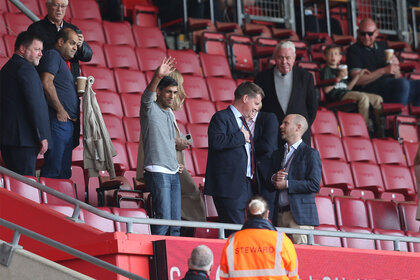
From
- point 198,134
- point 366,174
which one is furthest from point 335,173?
point 198,134

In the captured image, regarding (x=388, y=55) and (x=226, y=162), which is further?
(x=388, y=55)

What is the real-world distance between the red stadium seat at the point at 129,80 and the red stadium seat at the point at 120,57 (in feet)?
1.07

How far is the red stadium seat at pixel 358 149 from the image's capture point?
8734 mm

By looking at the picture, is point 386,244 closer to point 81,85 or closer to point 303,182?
point 303,182

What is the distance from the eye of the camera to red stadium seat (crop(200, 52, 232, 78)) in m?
9.43

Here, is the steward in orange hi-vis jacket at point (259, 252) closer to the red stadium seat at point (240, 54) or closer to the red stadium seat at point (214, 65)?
the red stadium seat at point (214, 65)

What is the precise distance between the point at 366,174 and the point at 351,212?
4.75 ft

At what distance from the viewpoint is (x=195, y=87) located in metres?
8.87

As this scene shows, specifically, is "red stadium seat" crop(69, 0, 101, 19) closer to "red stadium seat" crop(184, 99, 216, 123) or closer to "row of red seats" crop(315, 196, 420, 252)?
"red stadium seat" crop(184, 99, 216, 123)

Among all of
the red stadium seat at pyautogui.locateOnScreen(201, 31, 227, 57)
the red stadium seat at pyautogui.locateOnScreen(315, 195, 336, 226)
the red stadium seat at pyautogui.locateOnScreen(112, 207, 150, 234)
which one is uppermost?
the red stadium seat at pyautogui.locateOnScreen(201, 31, 227, 57)

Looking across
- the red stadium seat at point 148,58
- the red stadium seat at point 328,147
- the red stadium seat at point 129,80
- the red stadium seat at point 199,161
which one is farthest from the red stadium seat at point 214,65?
the red stadium seat at point 199,161

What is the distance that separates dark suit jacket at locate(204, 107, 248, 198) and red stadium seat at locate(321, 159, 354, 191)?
2530 mm

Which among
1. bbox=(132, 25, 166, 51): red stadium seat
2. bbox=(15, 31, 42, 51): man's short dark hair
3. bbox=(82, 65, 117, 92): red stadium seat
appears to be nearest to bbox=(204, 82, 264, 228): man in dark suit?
bbox=(15, 31, 42, 51): man's short dark hair

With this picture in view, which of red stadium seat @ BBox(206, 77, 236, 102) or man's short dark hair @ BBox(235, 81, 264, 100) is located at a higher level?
red stadium seat @ BBox(206, 77, 236, 102)
